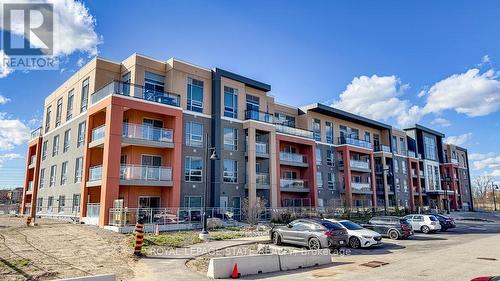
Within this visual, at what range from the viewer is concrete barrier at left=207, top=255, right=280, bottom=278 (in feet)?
38.4

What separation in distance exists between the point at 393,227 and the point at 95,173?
2179 cm

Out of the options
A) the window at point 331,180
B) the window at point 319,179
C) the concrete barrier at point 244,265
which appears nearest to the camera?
the concrete barrier at point 244,265

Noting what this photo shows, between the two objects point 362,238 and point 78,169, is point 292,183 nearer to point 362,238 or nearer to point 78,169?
point 362,238

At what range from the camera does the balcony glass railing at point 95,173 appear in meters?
25.3

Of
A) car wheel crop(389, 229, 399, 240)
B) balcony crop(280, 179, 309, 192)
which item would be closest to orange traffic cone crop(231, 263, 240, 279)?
car wheel crop(389, 229, 399, 240)

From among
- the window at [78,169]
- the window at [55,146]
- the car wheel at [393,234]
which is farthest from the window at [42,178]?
the car wheel at [393,234]

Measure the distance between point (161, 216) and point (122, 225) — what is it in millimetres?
3177

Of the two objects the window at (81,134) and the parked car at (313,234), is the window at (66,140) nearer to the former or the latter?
the window at (81,134)

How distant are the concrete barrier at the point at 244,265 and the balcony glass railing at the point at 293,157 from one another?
24625 millimetres

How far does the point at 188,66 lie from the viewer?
31.0 meters

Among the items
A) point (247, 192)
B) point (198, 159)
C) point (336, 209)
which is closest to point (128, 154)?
point (198, 159)

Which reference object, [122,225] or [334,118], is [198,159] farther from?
[334,118]

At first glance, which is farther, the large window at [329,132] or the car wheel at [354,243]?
the large window at [329,132]

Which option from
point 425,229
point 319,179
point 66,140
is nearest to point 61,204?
point 66,140
